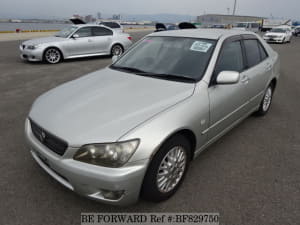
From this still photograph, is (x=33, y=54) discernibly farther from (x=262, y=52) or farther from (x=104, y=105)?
(x=262, y=52)

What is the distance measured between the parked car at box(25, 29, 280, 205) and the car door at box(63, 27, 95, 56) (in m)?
6.82

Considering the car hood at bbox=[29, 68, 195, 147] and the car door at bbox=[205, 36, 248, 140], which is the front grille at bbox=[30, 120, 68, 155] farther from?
the car door at bbox=[205, 36, 248, 140]

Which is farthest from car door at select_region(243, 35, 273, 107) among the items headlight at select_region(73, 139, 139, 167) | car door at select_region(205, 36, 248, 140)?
headlight at select_region(73, 139, 139, 167)

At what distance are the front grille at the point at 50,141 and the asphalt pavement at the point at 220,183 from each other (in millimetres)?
621

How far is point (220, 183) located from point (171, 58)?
164 centimetres

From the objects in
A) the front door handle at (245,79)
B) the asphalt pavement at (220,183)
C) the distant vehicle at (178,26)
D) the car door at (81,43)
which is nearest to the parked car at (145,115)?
the front door handle at (245,79)

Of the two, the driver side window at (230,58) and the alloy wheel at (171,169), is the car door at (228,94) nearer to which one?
the driver side window at (230,58)

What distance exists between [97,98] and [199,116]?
110cm

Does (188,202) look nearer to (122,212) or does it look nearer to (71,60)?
(122,212)

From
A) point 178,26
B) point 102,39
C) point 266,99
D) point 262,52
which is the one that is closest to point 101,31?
point 102,39

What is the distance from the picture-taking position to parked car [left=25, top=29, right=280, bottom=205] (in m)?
1.93

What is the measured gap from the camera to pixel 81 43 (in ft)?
32.2

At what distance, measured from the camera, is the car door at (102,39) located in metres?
10.3

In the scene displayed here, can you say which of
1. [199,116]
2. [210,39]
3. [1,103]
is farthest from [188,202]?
[1,103]
